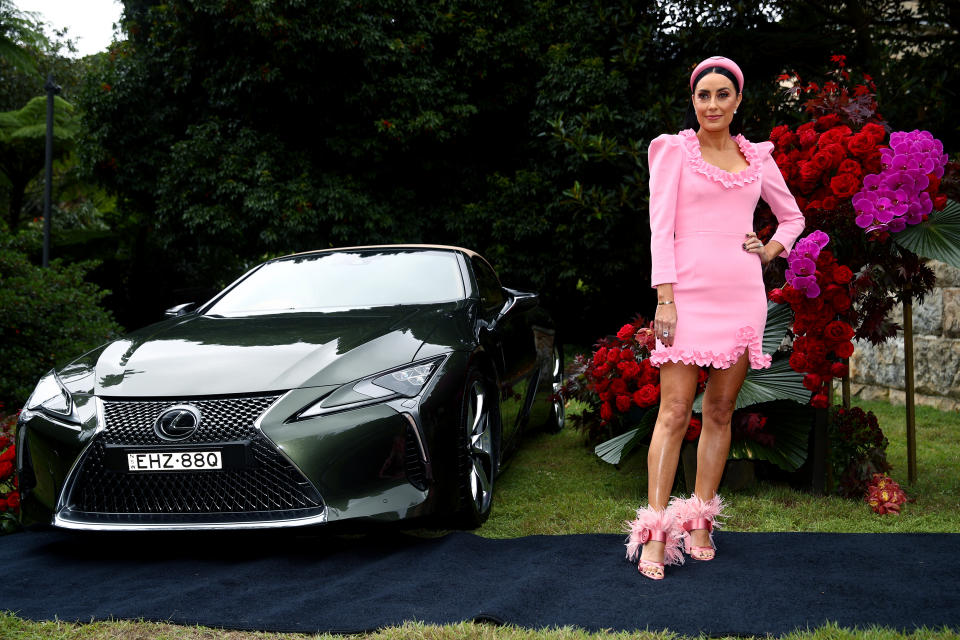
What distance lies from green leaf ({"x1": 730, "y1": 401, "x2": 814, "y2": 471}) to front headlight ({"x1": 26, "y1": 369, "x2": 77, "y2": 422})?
3.27m

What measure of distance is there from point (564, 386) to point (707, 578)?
101 inches

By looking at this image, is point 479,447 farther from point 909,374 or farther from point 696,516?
point 909,374

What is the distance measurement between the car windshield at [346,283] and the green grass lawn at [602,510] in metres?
1.28

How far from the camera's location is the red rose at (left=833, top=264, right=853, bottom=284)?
152 inches

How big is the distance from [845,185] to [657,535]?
1925mm

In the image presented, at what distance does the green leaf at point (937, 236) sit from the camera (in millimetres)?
3850

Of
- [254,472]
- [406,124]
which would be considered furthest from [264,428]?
[406,124]

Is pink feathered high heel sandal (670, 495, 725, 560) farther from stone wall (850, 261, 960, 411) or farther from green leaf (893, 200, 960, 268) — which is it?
stone wall (850, 261, 960, 411)

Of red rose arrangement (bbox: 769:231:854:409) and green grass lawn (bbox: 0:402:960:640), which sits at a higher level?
red rose arrangement (bbox: 769:231:854:409)

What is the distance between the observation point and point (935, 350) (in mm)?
7336

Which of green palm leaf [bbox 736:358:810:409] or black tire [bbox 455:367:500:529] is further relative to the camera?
green palm leaf [bbox 736:358:810:409]

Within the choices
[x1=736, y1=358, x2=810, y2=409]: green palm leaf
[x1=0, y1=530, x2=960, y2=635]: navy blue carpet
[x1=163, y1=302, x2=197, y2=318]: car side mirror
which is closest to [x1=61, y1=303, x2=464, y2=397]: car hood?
[x1=163, y1=302, x2=197, y2=318]: car side mirror

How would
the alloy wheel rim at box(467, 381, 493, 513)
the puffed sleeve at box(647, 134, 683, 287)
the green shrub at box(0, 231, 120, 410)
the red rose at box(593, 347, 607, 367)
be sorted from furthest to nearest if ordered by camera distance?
the green shrub at box(0, 231, 120, 410) < the red rose at box(593, 347, 607, 367) < the alloy wheel rim at box(467, 381, 493, 513) < the puffed sleeve at box(647, 134, 683, 287)

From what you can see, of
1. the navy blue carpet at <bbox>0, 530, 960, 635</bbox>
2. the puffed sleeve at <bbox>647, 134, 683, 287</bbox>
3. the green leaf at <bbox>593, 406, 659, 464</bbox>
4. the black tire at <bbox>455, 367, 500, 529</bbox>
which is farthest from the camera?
the green leaf at <bbox>593, 406, 659, 464</bbox>
